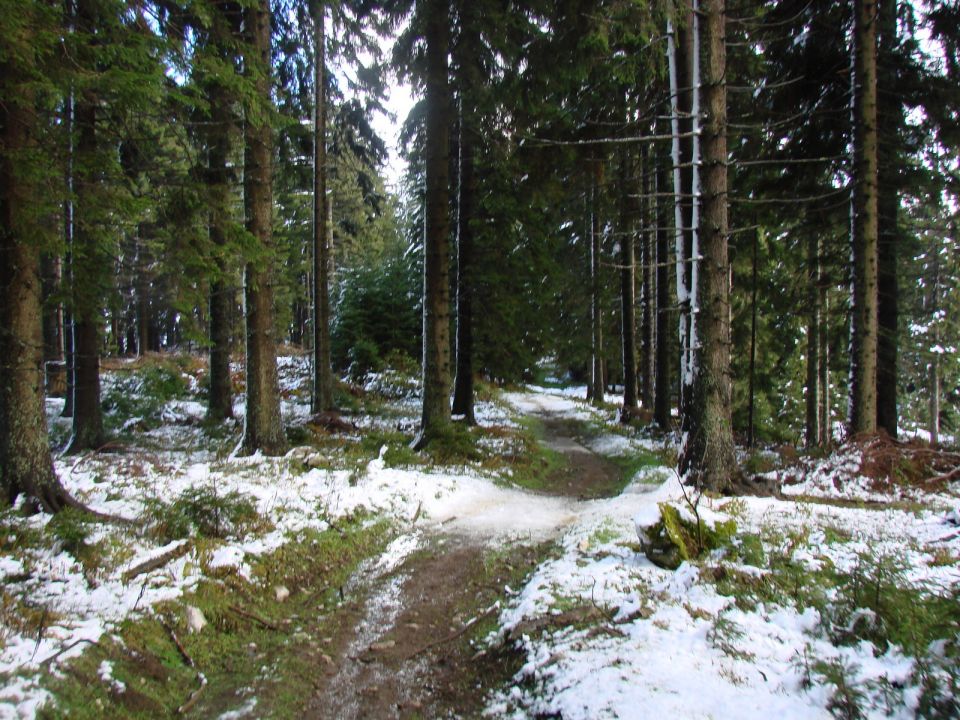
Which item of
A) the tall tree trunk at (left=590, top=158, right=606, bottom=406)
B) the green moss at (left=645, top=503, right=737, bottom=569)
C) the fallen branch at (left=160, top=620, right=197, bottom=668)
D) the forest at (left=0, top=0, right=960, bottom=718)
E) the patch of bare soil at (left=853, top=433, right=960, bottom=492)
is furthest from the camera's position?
the tall tree trunk at (left=590, top=158, right=606, bottom=406)

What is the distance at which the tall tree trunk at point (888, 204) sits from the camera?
11242 mm

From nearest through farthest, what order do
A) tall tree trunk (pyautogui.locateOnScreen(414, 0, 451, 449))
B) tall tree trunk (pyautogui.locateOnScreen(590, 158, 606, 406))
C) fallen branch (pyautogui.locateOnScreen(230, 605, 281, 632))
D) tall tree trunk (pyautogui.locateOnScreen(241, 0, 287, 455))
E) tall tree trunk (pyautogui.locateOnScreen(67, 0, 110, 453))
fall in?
1. fallen branch (pyautogui.locateOnScreen(230, 605, 281, 632))
2. tall tree trunk (pyautogui.locateOnScreen(67, 0, 110, 453))
3. tall tree trunk (pyautogui.locateOnScreen(241, 0, 287, 455))
4. tall tree trunk (pyautogui.locateOnScreen(414, 0, 451, 449))
5. tall tree trunk (pyautogui.locateOnScreen(590, 158, 606, 406))

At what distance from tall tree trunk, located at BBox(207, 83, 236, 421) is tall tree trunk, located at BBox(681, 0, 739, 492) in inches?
273

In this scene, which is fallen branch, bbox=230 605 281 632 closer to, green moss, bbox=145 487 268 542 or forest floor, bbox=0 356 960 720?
forest floor, bbox=0 356 960 720

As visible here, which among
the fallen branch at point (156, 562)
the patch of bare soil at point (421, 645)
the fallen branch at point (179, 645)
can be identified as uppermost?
the fallen branch at point (156, 562)

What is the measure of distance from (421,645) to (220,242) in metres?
10.8

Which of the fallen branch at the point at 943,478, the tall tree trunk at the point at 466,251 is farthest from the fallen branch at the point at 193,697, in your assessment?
the tall tree trunk at the point at 466,251

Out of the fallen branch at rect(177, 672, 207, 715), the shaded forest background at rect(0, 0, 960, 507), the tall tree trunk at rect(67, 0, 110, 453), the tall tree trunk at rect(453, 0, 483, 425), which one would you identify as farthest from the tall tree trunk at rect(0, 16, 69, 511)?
the tall tree trunk at rect(453, 0, 483, 425)

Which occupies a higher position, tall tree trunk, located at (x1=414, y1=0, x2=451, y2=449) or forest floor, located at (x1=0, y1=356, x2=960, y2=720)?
tall tree trunk, located at (x1=414, y1=0, x2=451, y2=449)

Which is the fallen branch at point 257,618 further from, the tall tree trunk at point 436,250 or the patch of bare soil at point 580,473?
the tall tree trunk at point 436,250

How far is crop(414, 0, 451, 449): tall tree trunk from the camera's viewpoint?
12.5 m

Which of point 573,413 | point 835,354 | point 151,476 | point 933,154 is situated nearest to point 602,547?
point 151,476

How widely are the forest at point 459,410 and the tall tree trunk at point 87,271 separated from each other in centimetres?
7

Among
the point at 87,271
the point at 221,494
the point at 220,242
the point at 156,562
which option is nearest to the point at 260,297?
the point at 220,242
